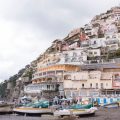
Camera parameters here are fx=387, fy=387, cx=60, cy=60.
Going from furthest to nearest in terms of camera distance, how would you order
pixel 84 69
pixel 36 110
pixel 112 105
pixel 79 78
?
pixel 84 69 < pixel 79 78 < pixel 112 105 < pixel 36 110

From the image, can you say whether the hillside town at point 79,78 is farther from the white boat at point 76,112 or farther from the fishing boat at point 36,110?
the white boat at point 76,112

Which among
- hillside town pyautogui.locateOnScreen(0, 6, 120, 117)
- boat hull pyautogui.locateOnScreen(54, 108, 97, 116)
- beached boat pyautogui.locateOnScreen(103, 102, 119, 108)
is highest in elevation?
hillside town pyautogui.locateOnScreen(0, 6, 120, 117)

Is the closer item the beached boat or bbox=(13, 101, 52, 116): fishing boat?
bbox=(13, 101, 52, 116): fishing boat

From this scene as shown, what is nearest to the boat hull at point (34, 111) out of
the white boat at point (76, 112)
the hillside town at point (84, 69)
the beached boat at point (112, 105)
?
the white boat at point (76, 112)

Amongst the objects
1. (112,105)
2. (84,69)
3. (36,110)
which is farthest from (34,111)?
(84,69)

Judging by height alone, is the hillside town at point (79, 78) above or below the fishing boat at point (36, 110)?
above

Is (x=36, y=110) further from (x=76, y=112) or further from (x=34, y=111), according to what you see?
(x=76, y=112)

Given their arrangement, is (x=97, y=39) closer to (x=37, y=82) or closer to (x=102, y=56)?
(x=102, y=56)

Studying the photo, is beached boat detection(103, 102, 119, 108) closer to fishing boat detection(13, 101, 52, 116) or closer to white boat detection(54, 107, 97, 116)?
fishing boat detection(13, 101, 52, 116)

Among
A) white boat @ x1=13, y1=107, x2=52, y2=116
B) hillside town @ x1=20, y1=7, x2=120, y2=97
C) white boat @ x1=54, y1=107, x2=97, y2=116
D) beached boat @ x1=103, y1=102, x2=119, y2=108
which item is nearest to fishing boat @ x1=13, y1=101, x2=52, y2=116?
white boat @ x1=13, y1=107, x2=52, y2=116

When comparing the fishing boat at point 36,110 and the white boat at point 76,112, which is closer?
the white boat at point 76,112

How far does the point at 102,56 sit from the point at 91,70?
12.5 m

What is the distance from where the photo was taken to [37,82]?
98.0 m

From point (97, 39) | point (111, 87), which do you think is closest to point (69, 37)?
point (97, 39)
